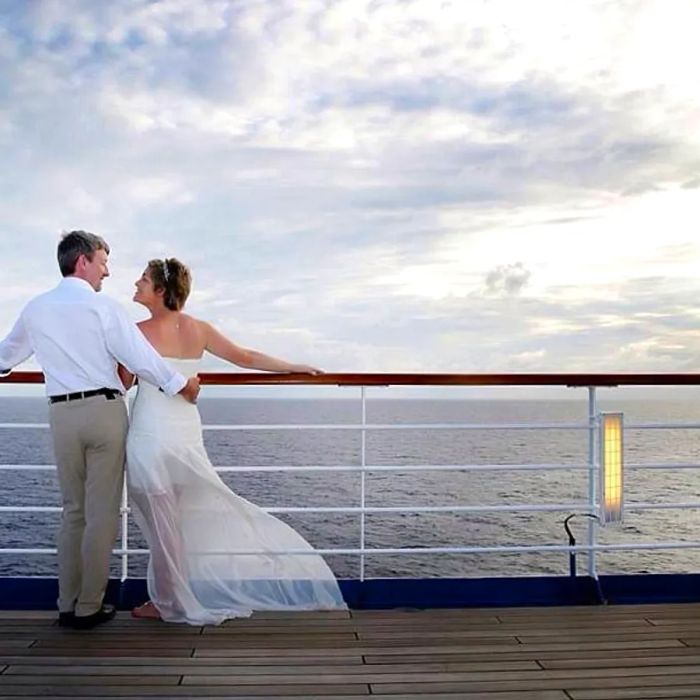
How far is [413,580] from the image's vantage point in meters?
3.30

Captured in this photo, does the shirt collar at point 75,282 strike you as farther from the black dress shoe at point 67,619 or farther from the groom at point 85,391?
the black dress shoe at point 67,619

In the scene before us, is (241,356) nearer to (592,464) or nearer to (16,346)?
(16,346)

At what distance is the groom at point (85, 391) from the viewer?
2848mm

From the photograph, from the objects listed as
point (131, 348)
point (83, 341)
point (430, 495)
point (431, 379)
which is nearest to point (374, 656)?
point (431, 379)

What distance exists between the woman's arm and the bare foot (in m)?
0.86

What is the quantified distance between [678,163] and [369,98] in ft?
15.9

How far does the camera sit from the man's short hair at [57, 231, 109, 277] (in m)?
2.89

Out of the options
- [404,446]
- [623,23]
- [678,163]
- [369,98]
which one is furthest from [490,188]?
[404,446]

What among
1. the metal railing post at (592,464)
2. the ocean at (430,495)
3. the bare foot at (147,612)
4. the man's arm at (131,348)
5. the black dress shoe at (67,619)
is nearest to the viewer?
the man's arm at (131,348)

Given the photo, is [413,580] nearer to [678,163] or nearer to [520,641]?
[520,641]

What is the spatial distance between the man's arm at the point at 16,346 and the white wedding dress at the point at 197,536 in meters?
0.39

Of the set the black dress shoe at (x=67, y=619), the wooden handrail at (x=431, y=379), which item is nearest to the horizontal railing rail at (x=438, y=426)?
the wooden handrail at (x=431, y=379)

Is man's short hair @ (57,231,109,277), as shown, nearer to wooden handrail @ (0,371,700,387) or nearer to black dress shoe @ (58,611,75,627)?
wooden handrail @ (0,371,700,387)

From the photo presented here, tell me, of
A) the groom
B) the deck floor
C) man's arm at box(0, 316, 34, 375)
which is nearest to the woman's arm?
the groom
